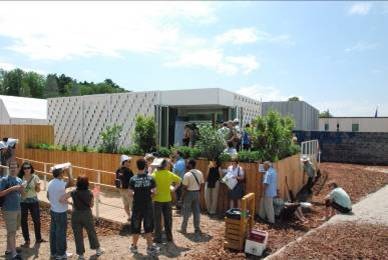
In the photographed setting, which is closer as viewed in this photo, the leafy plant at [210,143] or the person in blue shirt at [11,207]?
the person in blue shirt at [11,207]

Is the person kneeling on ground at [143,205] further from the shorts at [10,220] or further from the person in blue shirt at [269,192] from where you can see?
the person in blue shirt at [269,192]

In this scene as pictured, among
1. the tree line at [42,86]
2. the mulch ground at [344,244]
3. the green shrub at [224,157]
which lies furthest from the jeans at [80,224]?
the tree line at [42,86]

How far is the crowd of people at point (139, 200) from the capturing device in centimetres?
731

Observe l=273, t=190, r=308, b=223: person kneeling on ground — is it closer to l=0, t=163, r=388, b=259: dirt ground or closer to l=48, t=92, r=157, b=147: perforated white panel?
l=0, t=163, r=388, b=259: dirt ground

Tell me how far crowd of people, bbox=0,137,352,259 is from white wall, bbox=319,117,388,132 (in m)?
29.6

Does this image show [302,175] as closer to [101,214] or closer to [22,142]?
[101,214]

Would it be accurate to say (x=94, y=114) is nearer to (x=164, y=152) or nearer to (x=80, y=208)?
(x=164, y=152)

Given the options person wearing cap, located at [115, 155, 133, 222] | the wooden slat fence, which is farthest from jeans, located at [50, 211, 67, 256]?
the wooden slat fence

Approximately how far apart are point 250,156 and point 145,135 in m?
4.26

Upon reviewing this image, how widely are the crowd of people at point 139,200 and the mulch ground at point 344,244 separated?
1.61 metres

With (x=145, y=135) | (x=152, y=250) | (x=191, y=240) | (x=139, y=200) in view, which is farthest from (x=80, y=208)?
(x=145, y=135)

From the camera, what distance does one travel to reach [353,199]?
13.7 meters

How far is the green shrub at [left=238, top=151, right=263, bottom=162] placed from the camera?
11398 mm

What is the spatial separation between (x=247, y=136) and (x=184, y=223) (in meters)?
5.08
